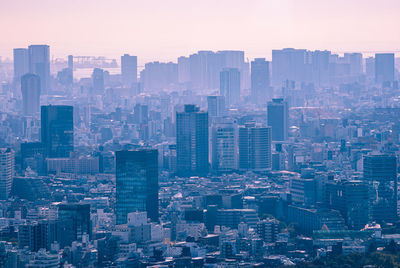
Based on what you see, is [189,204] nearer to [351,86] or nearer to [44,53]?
[44,53]

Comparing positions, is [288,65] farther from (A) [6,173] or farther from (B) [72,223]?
(B) [72,223]

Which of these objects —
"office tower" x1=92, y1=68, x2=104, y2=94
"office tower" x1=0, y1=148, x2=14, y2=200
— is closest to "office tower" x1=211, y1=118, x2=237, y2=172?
"office tower" x1=0, y1=148, x2=14, y2=200

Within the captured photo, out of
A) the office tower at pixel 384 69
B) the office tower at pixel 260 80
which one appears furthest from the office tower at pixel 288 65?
the office tower at pixel 384 69

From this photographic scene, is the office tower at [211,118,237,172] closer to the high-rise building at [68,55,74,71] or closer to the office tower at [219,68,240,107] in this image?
the high-rise building at [68,55,74,71]

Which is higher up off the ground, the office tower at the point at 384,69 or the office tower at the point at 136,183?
the office tower at the point at 384,69

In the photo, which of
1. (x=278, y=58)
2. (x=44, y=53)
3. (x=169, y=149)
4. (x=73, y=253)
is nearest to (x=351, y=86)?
(x=278, y=58)

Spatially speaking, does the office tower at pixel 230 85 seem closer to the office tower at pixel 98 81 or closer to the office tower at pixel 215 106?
the office tower at pixel 98 81
